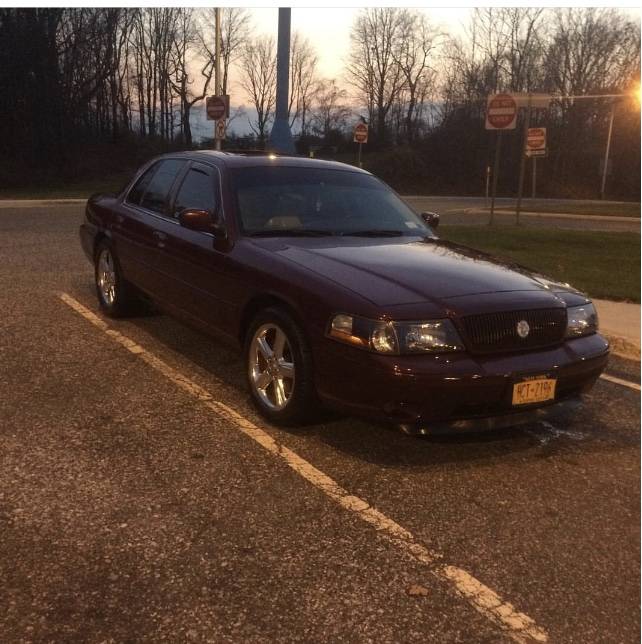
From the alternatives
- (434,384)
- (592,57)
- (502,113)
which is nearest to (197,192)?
(434,384)

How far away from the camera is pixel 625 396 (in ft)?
16.9

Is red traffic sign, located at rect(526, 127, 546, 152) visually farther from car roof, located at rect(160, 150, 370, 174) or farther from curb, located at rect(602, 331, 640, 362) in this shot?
car roof, located at rect(160, 150, 370, 174)

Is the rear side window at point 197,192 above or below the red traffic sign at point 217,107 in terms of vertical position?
below

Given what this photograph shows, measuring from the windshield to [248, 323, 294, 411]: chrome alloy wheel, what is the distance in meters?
0.75

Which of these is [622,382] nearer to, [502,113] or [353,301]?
[353,301]

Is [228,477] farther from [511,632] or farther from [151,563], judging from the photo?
[511,632]

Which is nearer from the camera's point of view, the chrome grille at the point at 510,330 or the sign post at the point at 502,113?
the chrome grille at the point at 510,330

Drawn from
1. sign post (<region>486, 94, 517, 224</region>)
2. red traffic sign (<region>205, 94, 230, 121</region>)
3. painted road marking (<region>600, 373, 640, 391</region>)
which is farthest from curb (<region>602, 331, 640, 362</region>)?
red traffic sign (<region>205, 94, 230, 121</region>)

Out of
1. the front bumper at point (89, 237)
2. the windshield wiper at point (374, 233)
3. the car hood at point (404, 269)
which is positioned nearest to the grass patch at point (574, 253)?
the windshield wiper at point (374, 233)

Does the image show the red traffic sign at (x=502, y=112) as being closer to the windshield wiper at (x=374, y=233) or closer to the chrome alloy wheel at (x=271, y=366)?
the windshield wiper at (x=374, y=233)

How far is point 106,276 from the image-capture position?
652 cm

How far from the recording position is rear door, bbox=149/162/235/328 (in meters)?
4.54

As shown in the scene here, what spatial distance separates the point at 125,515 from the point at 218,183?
2579mm

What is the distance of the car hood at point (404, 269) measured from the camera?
11.9 feet
